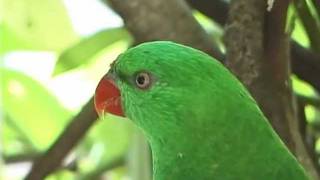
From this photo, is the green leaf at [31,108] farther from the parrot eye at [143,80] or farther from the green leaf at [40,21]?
the parrot eye at [143,80]

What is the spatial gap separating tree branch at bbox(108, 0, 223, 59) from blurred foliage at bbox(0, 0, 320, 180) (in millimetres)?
147

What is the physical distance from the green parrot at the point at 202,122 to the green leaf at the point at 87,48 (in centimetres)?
31

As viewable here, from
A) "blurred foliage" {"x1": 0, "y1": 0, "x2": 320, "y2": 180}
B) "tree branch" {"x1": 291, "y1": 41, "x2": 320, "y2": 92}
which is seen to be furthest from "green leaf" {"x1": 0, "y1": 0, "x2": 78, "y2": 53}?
"tree branch" {"x1": 291, "y1": 41, "x2": 320, "y2": 92}

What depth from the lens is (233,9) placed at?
3.25 feet

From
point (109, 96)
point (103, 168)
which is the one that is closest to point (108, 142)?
point (103, 168)

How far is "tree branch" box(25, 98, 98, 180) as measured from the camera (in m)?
1.15

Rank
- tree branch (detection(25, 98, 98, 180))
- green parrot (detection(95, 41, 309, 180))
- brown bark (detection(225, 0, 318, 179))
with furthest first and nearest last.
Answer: tree branch (detection(25, 98, 98, 180)) → brown bark (detection(225, 0, 318, 179)) → green parrot (detection(95, 41, 309, 180))

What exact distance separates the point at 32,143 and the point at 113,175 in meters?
0.14

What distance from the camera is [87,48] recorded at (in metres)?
1.24

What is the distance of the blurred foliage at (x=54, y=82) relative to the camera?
122 centimetres

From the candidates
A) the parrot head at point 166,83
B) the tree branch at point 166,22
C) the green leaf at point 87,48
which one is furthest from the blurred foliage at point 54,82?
the parrot head at point 166,83

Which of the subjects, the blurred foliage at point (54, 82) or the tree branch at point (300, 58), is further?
the blurred foliage at point (54, 82)

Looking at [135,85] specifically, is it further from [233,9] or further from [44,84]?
[44,84]

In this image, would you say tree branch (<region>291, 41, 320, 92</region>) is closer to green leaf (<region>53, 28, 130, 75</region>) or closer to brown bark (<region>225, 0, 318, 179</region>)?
brown bark (<region>225, 0, 318, 179</region>)
